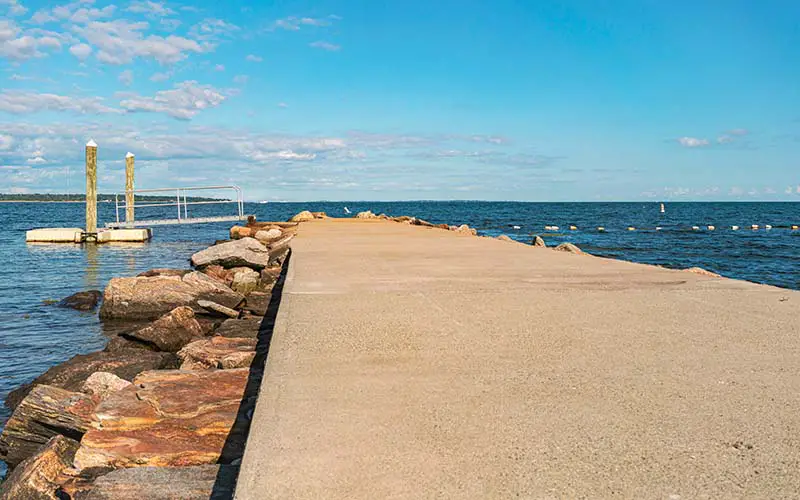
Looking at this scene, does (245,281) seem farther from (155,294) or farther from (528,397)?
(528,397)

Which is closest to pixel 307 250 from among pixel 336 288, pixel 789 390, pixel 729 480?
pixel 336 288

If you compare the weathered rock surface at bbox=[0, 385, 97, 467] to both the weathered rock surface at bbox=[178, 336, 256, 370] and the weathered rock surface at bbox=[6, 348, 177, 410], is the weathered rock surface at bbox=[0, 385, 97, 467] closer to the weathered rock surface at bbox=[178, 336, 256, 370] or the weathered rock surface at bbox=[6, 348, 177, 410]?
the weathered rock surface at bbox=[178, 336, 256, 370]

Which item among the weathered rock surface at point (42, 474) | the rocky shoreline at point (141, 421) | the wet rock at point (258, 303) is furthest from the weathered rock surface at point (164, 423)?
the wet rock at point (258, 303)

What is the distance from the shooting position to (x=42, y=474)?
4117mm

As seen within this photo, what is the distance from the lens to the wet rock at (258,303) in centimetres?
924

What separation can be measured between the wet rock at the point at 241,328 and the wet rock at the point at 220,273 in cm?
487

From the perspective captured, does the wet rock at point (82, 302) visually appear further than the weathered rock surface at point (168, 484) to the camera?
Yes

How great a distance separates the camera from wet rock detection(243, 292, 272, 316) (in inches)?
364

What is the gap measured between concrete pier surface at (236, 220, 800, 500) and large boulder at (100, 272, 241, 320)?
→ 4.12 m

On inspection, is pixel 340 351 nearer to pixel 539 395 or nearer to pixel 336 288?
pixel 539 395

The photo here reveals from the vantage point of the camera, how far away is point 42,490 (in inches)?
158

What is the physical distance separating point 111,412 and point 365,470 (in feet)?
7.36

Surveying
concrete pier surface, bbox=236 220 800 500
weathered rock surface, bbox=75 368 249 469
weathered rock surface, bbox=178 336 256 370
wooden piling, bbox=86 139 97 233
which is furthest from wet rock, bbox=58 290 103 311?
wooden piling, bbox=86 139 97 233

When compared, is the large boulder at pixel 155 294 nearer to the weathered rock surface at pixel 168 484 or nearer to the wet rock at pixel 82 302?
the wet rock at pixel 82 302
